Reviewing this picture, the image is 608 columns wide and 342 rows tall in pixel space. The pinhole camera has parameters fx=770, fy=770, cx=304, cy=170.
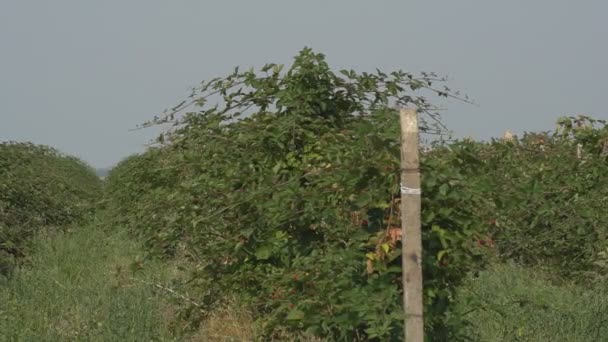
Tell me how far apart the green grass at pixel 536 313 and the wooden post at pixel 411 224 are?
0.63 metres

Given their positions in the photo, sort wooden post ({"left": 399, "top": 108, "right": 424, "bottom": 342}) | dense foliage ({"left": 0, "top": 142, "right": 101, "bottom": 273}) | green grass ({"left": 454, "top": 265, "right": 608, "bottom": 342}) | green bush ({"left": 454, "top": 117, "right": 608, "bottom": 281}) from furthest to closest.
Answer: dense foliage ({"left": 0, "top": 142, "right": 101, "bottom": 273})
green bush ({"left": 454, "top": 117, "right": 608, "bottom": 281})
green grass ({"left": 454, "top": 265, "right": 608, "bottom": 342})
wooden post ({"left": 399, "top": 108, "right": 424, "bottom": 342})

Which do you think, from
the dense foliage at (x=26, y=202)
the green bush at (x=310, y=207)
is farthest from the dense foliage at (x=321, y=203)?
the dense foliage at (x=26, y=202)

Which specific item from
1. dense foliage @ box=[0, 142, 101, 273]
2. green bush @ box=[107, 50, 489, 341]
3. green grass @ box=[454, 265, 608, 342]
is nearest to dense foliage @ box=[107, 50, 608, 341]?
green bush @ box=[107, 50, 489, 341]

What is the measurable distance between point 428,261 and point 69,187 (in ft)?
46.8

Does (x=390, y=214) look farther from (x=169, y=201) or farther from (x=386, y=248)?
(x=169, y=201)

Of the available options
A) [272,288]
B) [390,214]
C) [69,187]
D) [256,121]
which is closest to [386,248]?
[390,214]

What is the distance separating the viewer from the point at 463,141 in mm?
4172

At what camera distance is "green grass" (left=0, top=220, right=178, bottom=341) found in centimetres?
561

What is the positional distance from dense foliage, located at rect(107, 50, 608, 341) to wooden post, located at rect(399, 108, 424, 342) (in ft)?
0.32

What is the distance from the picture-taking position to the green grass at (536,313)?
5.57 metres

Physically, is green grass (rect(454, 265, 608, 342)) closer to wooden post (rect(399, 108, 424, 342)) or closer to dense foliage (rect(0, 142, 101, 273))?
wooden post (rect(399, 108, 424, 342))

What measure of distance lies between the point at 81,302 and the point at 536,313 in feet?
12.4

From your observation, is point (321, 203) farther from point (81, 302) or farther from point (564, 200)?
point (564, 200)

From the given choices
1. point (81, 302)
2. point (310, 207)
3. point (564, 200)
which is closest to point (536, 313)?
point (564, 200)
